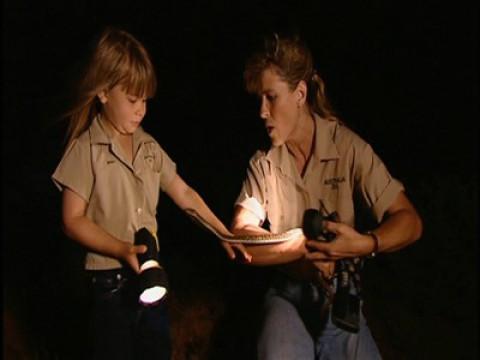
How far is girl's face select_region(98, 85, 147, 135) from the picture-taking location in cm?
269

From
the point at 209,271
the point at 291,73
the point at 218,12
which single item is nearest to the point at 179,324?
the point at 209,271

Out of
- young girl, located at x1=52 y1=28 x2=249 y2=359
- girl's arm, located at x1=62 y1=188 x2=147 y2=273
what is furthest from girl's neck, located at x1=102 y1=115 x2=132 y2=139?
girl's arm, located at x1=62 y1=188 x2=147 y2=273

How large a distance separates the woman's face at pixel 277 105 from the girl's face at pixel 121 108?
533mm

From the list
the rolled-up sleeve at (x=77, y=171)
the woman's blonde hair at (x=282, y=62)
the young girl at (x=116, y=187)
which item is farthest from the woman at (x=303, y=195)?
the rolled-up sleeve at (x=77, y=171)

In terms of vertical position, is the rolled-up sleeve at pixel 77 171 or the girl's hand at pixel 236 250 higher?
the rolled-up sleeve at pixel 77 171

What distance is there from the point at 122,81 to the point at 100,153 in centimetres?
32

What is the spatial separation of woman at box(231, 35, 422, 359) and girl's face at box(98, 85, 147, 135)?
1.73 feet

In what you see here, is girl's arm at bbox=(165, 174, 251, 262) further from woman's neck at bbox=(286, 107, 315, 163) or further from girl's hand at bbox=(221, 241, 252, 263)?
woman's neck at bbox=(286, 107, 315, 163)

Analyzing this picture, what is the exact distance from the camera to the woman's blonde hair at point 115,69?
2637mm

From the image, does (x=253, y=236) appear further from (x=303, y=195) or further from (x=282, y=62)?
(x=282, y=62)

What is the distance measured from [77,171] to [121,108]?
32 centimetres

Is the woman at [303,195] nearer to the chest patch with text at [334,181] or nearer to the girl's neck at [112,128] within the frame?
the chest patch with text at [334,181]

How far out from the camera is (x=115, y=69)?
8.66 ft

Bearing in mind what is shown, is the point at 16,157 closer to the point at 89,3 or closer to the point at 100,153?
the point at 89,3
